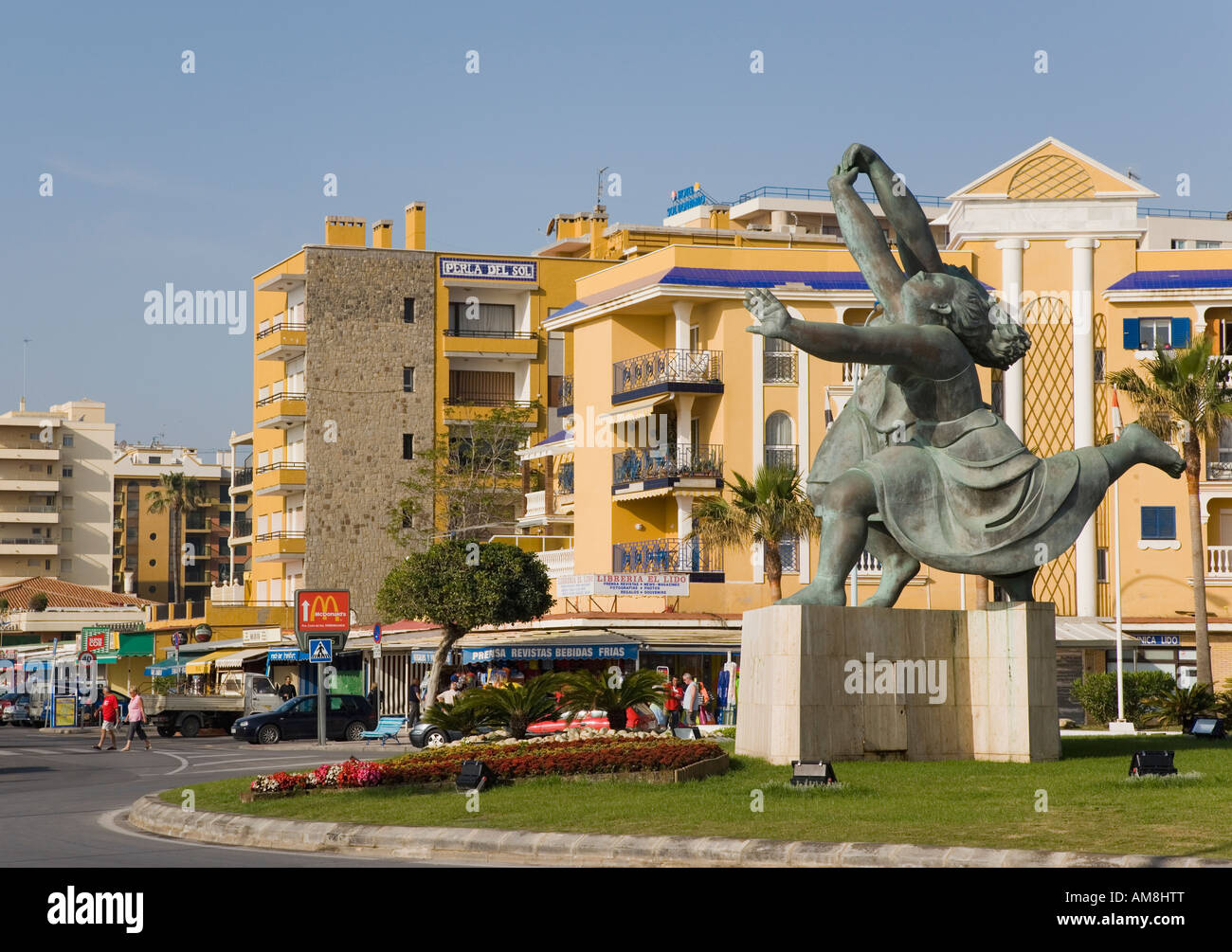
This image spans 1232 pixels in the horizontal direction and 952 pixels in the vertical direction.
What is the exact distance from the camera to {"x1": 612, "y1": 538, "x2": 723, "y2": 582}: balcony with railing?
4950 centimetres

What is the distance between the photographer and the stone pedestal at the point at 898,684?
18.2 metres

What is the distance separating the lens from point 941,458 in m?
18.9

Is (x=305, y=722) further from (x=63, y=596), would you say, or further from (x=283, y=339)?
(x=63, y=596)

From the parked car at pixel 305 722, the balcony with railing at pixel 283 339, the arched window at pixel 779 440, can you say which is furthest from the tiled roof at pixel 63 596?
the parked car at pixel 305 722

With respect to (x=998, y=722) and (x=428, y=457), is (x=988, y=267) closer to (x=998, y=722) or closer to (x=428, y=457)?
(x=428, y=457)

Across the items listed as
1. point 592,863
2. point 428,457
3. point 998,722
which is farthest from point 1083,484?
point 428,457

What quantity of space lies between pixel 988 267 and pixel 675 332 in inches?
383

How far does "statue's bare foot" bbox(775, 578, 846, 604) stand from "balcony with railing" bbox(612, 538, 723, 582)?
29545mm

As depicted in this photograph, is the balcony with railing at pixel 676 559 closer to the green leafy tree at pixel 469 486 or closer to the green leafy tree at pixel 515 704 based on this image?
the green leafy tree at pixel 469 486

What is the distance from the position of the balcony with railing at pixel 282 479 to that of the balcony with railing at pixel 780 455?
2460 cm

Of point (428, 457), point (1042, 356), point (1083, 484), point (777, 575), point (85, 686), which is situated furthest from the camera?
point (428, 457)

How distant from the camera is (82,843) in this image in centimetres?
1584

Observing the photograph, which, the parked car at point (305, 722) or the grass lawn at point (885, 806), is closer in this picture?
the grass lawn at point (885, 806)

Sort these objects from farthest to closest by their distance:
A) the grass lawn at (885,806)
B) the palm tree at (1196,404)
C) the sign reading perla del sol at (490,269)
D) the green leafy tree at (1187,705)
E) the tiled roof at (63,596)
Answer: the tiled roof at (63,596), the sign reading perla del sol at (490,269), the palm tree at (1196,404), the green leafy tree at (1187,705), the grass lawn at (885,806)
